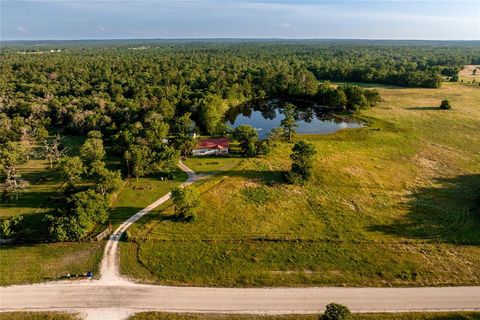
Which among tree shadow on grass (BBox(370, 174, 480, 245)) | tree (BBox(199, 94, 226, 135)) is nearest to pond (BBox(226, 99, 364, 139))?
tree (BBox(199, 94, 226, 135))

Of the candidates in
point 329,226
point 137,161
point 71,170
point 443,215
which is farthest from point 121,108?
point 443,215

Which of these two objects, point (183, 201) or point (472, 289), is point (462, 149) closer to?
point (472, 289)

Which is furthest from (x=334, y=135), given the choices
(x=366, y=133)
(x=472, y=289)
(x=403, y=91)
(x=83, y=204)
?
(x=403, y=91)

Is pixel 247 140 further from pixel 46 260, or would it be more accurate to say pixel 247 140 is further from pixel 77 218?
pixel 46 260

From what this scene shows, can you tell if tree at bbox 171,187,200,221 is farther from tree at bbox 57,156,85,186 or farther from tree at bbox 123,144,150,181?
tree at bbox 57,156,85,186

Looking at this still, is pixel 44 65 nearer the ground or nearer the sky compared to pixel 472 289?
nearer the sky

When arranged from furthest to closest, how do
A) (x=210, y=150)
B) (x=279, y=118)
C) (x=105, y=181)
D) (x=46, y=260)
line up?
(x=279, y=118), (x=210, y=150), (x=105, y=181), (x=46, y=260)
